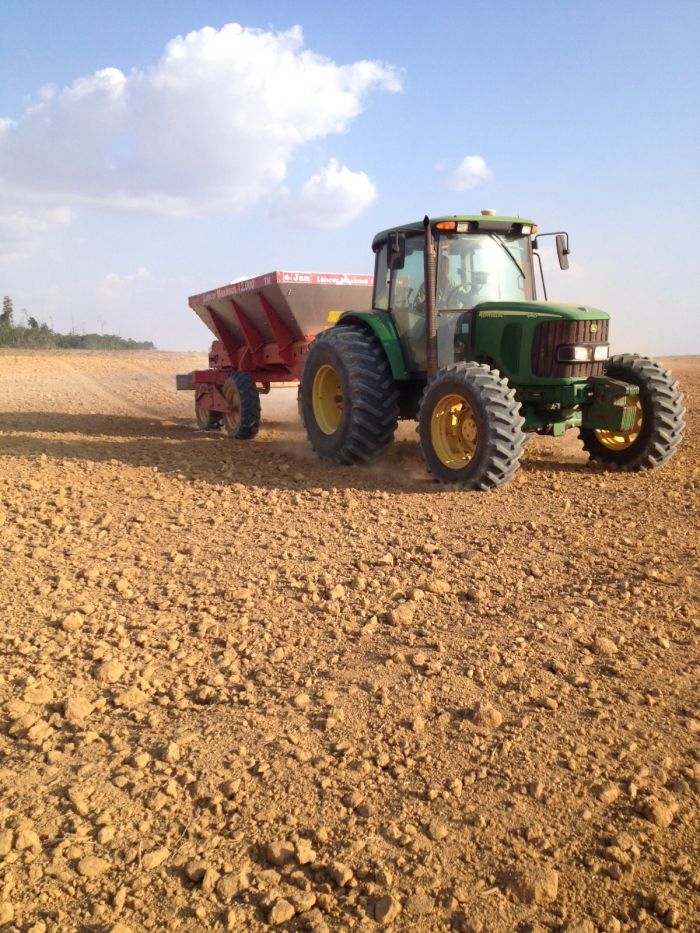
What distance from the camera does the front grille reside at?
636cm

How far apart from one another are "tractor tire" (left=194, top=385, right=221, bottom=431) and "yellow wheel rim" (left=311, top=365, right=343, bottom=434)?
3615 mm

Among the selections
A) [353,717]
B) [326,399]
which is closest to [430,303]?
[326,399]

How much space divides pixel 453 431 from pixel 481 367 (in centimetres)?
65

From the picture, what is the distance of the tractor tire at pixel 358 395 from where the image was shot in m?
7.08

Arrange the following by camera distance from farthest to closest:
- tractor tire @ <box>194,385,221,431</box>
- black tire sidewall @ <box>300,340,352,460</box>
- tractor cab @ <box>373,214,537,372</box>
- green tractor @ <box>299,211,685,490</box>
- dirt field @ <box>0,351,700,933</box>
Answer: tractor tire @ <box>194,385,221,431</box>
black tire sidewall @ <box>300,340,352,460</box>
tractor cab @ <box>373,214,537,372</box>
green tractor @ <box>299,211,685,490</box>
dirt field @ <box>0,351,700,933</box>

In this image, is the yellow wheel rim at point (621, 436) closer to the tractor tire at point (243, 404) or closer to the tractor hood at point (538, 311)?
the tractor hood at point (538, 311)

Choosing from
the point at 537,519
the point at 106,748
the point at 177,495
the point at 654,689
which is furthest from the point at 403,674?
the point at 177,495

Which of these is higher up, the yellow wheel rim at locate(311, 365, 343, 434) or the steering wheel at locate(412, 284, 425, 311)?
the steering wheel at locate(412, 284, 425, 311)

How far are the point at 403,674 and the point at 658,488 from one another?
3813 millimetres

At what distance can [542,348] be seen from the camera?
643 cm

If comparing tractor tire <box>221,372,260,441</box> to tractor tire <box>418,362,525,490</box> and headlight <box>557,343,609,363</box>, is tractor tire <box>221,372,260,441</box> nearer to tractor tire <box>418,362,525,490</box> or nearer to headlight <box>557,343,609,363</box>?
tractor tire <box>418,362,525,490</box>

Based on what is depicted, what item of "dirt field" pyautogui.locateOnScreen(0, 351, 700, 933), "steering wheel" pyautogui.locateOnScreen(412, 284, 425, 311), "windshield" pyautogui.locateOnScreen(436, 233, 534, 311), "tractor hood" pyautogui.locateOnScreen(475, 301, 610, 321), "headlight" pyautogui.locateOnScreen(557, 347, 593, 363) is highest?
"windshield" pyautogui.locateOnScreen(436, 233, 534, 311)

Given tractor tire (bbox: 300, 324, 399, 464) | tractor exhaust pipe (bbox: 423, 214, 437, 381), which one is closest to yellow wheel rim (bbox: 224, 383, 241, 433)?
tractor tire (bbox: 300, 324, 399, 464)

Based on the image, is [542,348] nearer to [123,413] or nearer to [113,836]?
[113,836]
